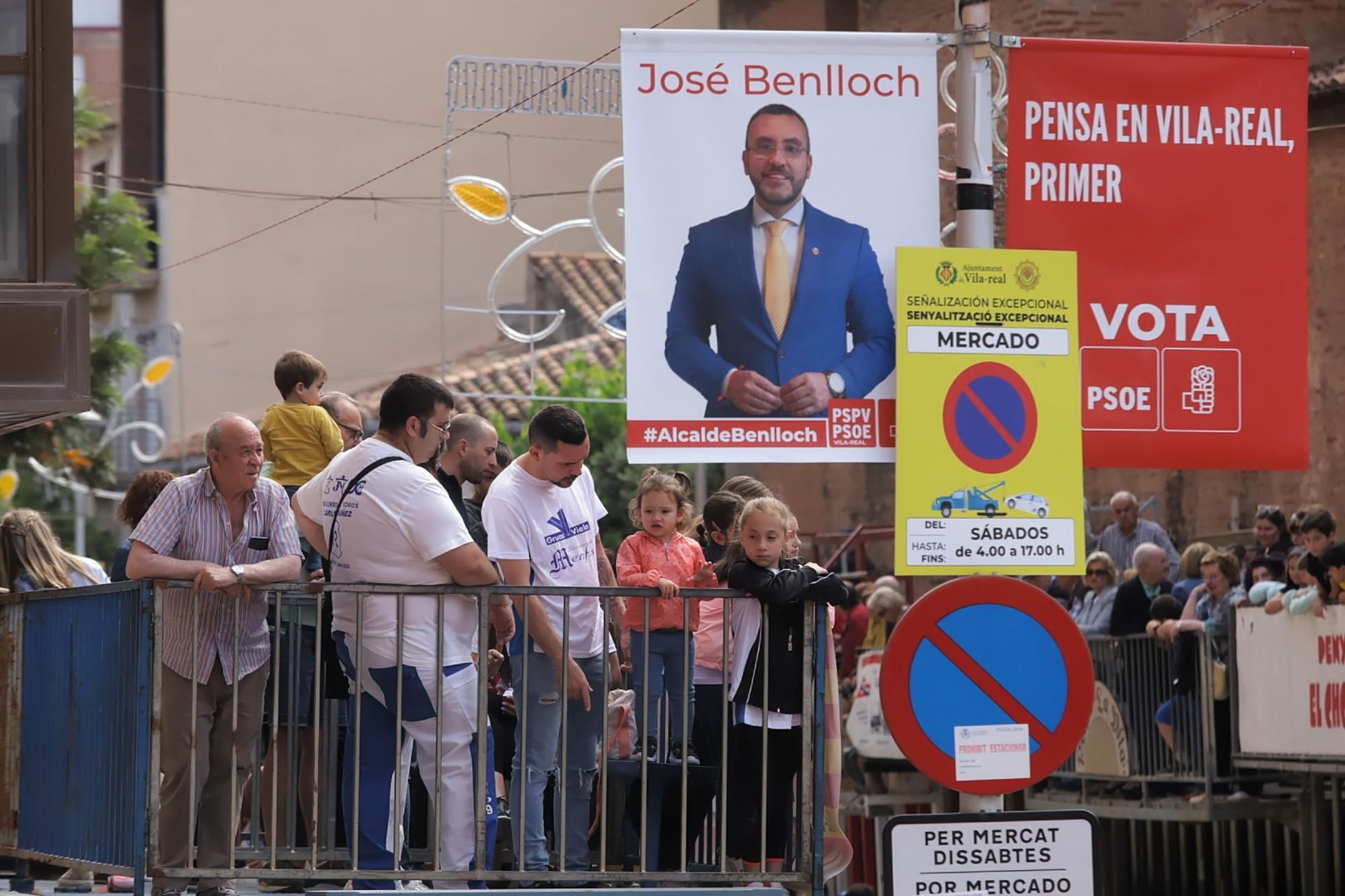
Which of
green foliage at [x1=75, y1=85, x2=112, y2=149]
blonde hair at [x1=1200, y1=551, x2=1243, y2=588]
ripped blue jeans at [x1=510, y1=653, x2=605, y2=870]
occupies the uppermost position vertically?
green foliage at [x1=75, y1=85, x2=112, y2=149]

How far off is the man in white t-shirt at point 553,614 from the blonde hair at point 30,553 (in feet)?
A: 8.26

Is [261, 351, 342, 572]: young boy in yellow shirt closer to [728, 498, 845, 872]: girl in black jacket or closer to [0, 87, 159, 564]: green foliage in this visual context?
[728, 498, 845, 872]: girl in black jacket

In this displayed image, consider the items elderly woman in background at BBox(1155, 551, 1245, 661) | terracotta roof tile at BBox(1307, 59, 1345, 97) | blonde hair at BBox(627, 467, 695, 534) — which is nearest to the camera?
blonde hair at BBox(627, 467, 695, 534)

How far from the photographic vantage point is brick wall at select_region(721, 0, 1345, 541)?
22.8 m

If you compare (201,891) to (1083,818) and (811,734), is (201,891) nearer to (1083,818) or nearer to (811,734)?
(811,734)

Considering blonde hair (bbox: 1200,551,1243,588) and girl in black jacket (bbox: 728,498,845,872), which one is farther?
blonde hair (bbox: 1200,551,1243,588)

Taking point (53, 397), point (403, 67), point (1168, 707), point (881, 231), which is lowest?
point (1168, 707)

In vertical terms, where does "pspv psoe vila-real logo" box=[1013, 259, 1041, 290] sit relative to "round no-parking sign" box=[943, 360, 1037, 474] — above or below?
above

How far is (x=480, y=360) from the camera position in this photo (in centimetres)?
4025

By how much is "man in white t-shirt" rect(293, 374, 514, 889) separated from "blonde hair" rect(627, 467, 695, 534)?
4.41ft

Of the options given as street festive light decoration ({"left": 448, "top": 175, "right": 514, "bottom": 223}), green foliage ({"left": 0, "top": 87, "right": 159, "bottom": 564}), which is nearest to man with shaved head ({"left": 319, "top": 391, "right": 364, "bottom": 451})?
street festive light decoration ({"left": 448, "top": 175, "right": 514, "bottom": 223})

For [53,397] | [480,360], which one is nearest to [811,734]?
[53,397]

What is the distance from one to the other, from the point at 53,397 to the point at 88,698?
125cm

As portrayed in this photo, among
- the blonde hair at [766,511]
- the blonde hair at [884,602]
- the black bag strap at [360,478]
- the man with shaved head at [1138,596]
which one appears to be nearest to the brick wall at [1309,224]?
the blonde hair at [884,602]
